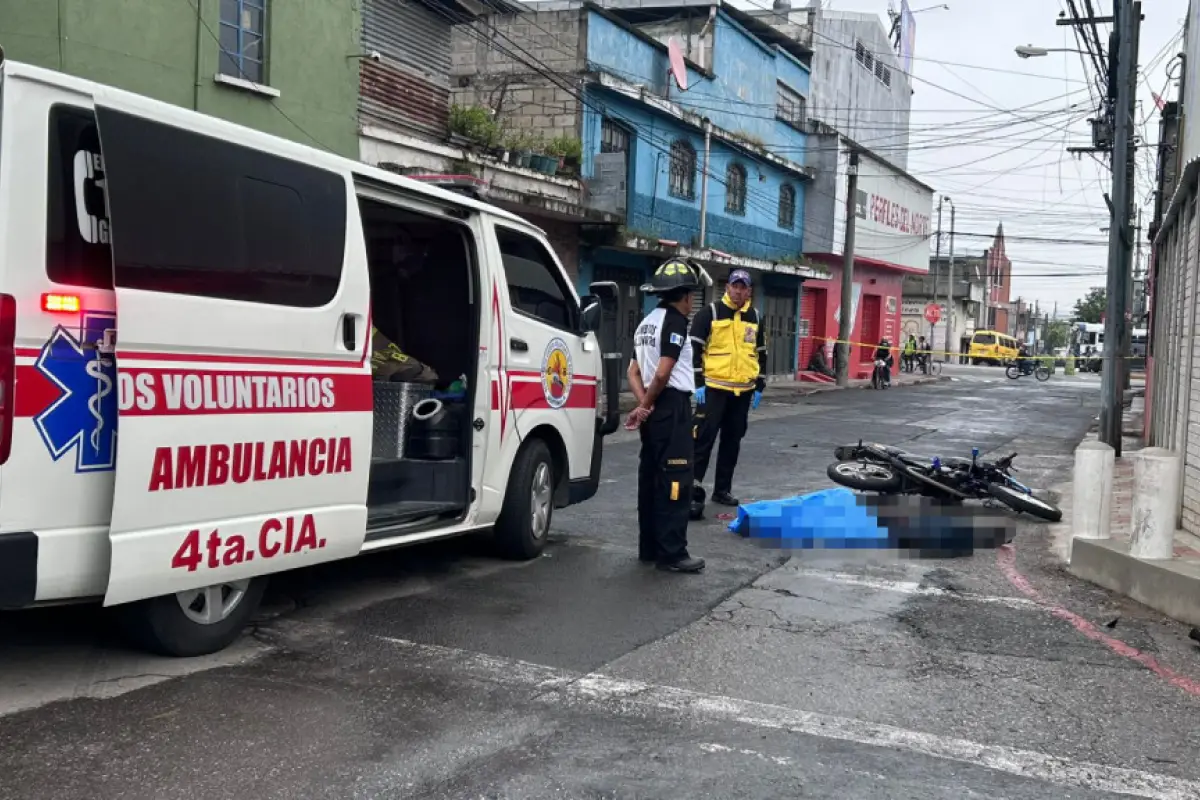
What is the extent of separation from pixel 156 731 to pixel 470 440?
272cm

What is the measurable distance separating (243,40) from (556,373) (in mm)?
8422

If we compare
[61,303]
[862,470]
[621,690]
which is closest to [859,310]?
[862,470]

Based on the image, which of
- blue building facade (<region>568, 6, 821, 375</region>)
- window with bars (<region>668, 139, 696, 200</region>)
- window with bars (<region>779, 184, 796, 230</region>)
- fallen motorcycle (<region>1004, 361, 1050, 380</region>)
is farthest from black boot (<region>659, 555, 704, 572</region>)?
fallen motorcycle (<region>1004, 361, 1050, 380</region>)

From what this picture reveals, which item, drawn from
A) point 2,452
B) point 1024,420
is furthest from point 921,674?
point 1024,420

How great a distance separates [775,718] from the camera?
4.31 metres

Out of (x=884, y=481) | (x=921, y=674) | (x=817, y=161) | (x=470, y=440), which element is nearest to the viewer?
(x=921, y=674)

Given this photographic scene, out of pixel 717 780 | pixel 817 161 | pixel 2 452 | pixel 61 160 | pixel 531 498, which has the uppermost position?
pixel 817 161

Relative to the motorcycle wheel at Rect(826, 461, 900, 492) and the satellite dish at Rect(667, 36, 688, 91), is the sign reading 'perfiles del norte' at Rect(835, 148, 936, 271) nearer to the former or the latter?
the satellite dish at Rect(667, 36, 688, 91)

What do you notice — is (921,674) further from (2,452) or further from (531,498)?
(2,452)

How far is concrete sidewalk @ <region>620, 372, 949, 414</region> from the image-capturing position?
2299 centimetres

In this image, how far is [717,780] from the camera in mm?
3695

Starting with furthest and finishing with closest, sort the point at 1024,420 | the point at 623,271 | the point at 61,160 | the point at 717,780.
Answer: the point at 623,271 → the point at 1024,420 → the point at 61,160 → the point at 717,780

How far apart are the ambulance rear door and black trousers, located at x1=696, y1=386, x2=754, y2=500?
14.0 feet

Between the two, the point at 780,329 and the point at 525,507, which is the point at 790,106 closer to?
the point at 780,329
